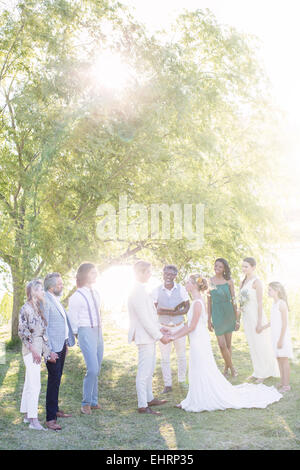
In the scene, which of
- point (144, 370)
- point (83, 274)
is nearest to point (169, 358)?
point (144, 370)

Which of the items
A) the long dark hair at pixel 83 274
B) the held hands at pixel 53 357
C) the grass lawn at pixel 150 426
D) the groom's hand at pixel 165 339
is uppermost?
the long dark hair at pixel 83 274

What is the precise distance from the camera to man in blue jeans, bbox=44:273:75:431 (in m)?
5.97

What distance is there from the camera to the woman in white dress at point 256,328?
25.6 feet

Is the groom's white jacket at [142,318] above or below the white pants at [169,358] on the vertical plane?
above

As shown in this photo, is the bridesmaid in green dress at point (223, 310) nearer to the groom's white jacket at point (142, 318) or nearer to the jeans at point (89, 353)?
the groom's white jacket at point (142, 318)

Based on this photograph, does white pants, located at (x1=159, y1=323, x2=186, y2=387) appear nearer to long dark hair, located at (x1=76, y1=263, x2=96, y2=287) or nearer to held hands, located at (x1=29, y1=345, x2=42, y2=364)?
long dark hair, located at (x1=76, y1=263, x2=96, y2=287)

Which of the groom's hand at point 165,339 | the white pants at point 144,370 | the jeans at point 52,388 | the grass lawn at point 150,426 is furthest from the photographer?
the groom's hand at point 165,339

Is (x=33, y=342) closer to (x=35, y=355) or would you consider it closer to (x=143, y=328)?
(x=35, y=355)

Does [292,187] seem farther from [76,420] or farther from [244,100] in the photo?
[76,420]

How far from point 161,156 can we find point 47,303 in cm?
468

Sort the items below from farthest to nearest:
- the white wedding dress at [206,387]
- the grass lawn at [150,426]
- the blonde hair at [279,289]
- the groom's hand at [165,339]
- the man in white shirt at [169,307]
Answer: the man in white shirt at [169,307] → the blonde hair at [279,289] → the groom's hand at [165,339] → the white wedding dress at [206,387] → the grass lawn at [150,426]

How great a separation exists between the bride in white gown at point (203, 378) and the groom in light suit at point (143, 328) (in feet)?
1.34

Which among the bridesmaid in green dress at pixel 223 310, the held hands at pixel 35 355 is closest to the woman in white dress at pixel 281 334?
the bridesmaid in green dress at pixel 223 310

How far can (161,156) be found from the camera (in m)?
9.76
